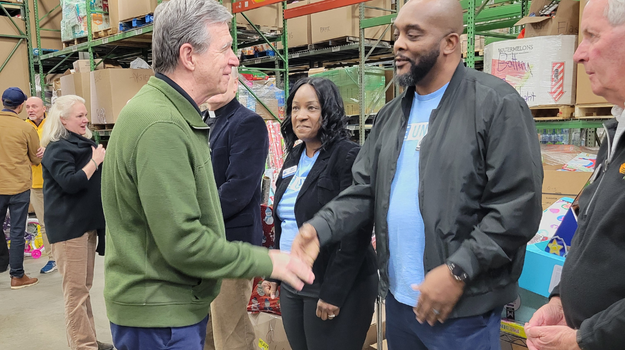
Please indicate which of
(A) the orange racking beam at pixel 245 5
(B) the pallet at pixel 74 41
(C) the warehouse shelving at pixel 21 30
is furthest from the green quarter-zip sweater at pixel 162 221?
(C) the warehouse shelving at pixel 21 30

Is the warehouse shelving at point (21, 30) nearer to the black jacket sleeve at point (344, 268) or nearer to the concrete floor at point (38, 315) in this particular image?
the concrete floor at point (38, 315)

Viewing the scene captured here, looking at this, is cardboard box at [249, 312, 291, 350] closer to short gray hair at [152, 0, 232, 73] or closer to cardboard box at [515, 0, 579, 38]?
short gray hair at [152, 0, 232, 73]

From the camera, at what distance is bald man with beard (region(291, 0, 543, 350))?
1.41m

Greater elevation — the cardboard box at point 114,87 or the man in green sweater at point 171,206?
the cardboard box at point 114,87

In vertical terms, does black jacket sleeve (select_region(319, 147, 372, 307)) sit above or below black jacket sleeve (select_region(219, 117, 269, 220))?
below

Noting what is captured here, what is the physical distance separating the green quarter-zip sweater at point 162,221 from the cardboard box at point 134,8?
4.74 metres

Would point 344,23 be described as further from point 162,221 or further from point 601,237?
point 601,237

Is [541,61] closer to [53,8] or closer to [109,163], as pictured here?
[109,163]

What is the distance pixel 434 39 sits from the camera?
162 centimetres

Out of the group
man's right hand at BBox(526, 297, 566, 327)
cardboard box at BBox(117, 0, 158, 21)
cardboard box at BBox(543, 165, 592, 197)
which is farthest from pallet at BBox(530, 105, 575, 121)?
cardboard box at BBox(117, 0, 158, 21)

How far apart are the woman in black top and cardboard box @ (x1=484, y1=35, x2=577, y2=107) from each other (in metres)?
1.41

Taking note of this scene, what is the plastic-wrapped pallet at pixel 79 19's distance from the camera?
6508mm

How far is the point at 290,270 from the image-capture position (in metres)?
1.55

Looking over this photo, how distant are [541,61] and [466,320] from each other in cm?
213
